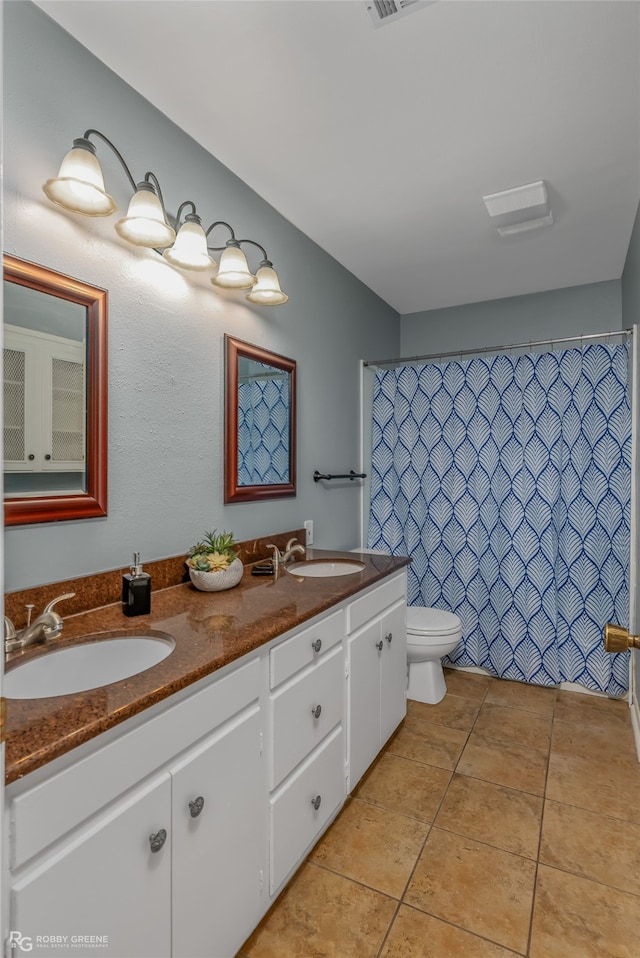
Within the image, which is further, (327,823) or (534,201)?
(534,201)

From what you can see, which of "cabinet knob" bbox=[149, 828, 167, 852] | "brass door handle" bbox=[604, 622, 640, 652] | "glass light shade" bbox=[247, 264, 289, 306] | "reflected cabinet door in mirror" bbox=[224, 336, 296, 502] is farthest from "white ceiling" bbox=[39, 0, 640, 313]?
"cabinet knob" bbox=[149, 828, 167, 852]

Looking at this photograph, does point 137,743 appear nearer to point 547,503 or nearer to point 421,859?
point 421,859

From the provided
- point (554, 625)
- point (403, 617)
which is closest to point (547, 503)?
point (554, 625)

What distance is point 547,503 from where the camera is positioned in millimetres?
2857

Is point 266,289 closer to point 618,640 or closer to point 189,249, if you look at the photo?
point 189,249

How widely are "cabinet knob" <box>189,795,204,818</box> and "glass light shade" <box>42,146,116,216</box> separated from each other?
4.78 ft

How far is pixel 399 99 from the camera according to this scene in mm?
1678

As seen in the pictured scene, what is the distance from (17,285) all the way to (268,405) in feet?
3.69

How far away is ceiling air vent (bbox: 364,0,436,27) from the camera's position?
1.33 metres

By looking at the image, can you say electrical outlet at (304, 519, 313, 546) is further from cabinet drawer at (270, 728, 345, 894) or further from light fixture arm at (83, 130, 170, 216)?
light fixture arm at (83, 130, 170, 216)

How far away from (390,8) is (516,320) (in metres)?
2.41

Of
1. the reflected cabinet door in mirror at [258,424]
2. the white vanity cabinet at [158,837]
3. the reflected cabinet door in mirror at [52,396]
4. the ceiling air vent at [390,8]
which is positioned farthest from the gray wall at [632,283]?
the white vanity cabinet at [158,837]

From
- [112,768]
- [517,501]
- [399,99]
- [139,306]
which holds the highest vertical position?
[399,99]

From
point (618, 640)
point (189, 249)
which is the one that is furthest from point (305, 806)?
point (189, 249)
